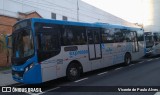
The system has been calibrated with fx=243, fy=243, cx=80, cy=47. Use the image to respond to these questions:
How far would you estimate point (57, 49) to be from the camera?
1103 cm

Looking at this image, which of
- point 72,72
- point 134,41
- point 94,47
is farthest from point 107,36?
point 134,41

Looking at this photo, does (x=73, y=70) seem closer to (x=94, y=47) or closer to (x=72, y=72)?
(x=72, y=72)

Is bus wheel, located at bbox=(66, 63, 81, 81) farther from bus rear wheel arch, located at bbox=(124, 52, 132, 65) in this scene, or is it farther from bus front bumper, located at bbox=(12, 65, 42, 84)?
bus rear wheel arch, located at bbox=(124, 52, 132, 65)

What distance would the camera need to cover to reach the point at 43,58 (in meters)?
10.2

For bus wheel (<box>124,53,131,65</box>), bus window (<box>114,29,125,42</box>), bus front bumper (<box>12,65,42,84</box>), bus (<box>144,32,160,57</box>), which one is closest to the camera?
bus front bumper (<box>12,65,42,84</box>)

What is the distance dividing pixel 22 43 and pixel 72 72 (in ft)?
9.59

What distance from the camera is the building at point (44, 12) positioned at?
66.9 feet

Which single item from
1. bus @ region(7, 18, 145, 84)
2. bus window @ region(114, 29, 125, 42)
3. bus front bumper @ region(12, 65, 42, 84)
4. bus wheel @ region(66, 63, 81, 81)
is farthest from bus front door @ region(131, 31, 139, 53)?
bus front bumper @ region(12, 65, 42, 84)

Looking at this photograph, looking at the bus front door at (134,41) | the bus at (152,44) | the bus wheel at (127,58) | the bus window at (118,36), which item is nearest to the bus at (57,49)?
the bus window at (118,36)

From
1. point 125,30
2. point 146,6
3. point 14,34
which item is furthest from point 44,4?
point 146,6

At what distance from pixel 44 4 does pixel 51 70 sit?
84.8ft

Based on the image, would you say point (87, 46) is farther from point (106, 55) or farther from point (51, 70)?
point (51, 70)

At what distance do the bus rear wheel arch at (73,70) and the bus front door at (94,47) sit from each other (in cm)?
105

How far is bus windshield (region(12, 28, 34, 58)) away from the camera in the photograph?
999 cm
